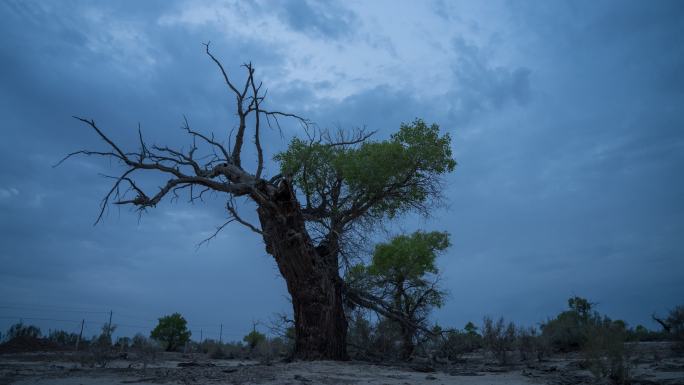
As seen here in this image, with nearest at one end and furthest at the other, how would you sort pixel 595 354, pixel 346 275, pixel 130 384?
pixel 130 384
pixel 595 354
pixel 346 275

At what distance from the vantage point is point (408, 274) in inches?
750

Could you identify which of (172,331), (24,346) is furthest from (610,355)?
(172,331)

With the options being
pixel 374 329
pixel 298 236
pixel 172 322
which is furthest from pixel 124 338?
pixel 298 236

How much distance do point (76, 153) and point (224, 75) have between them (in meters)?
4.15

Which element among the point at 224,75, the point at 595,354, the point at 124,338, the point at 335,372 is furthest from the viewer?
the point at 124,338

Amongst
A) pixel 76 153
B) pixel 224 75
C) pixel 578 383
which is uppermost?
pixel 224 75

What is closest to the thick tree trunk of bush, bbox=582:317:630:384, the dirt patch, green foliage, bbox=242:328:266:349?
bush, bbox=582:317:630:384

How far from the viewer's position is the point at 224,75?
12.2m

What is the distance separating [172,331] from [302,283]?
2145 cm

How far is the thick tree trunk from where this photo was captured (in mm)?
11250

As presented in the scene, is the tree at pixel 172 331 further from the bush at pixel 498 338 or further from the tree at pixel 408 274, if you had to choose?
the bush at pixel 498 338

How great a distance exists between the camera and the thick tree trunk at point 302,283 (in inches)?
443

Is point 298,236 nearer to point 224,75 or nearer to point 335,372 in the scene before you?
point 335,372

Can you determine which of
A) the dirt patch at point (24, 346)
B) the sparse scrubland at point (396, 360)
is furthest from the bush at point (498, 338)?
the dirt patch at point (24, 346)
